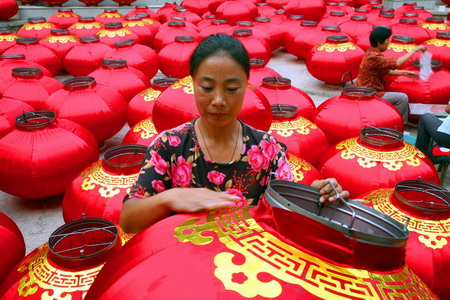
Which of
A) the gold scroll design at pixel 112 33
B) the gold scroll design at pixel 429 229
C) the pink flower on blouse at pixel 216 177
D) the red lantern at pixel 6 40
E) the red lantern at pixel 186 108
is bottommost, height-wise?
the red lantern at pixel 6 40

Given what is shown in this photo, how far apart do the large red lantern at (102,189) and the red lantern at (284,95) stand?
1.83 metres

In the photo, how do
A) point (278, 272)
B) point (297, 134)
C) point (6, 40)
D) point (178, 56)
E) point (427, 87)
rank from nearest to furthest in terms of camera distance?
point (278, 272) < point (297, 134) < point (427, 87) < point (178, 56) < point (6, 40)

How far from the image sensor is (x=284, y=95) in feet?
14.1

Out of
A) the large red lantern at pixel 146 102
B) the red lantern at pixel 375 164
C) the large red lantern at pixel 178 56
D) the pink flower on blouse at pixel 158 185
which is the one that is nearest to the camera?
the pink flower on blouse at pixel 158 185

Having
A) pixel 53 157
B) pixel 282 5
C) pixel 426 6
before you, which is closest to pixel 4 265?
pixel 53 157

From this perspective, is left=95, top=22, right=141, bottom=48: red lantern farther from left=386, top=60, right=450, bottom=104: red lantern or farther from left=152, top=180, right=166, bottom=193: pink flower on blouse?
left=152, top=180, right=166, bottom=193: pink flower on blouse

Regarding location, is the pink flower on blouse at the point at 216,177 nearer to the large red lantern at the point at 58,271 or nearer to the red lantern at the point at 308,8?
the large red lantern at the point at 58,271

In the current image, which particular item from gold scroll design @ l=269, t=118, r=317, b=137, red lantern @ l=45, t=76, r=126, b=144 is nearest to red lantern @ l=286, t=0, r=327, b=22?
red lantern @ l=45, t=76, r=126, b=144

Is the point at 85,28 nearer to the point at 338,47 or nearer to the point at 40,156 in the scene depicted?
the point at 338,47

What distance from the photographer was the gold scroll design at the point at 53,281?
1803mm

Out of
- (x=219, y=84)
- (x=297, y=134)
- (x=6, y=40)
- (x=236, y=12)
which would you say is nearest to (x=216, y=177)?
(x=219, y=84)

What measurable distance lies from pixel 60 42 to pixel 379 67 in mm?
5646

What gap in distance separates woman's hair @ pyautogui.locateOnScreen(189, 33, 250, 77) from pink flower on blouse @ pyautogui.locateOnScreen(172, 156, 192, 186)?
0.95ft

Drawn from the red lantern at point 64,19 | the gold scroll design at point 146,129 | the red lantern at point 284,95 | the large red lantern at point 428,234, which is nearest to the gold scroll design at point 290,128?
the red lantern at point 284,95
